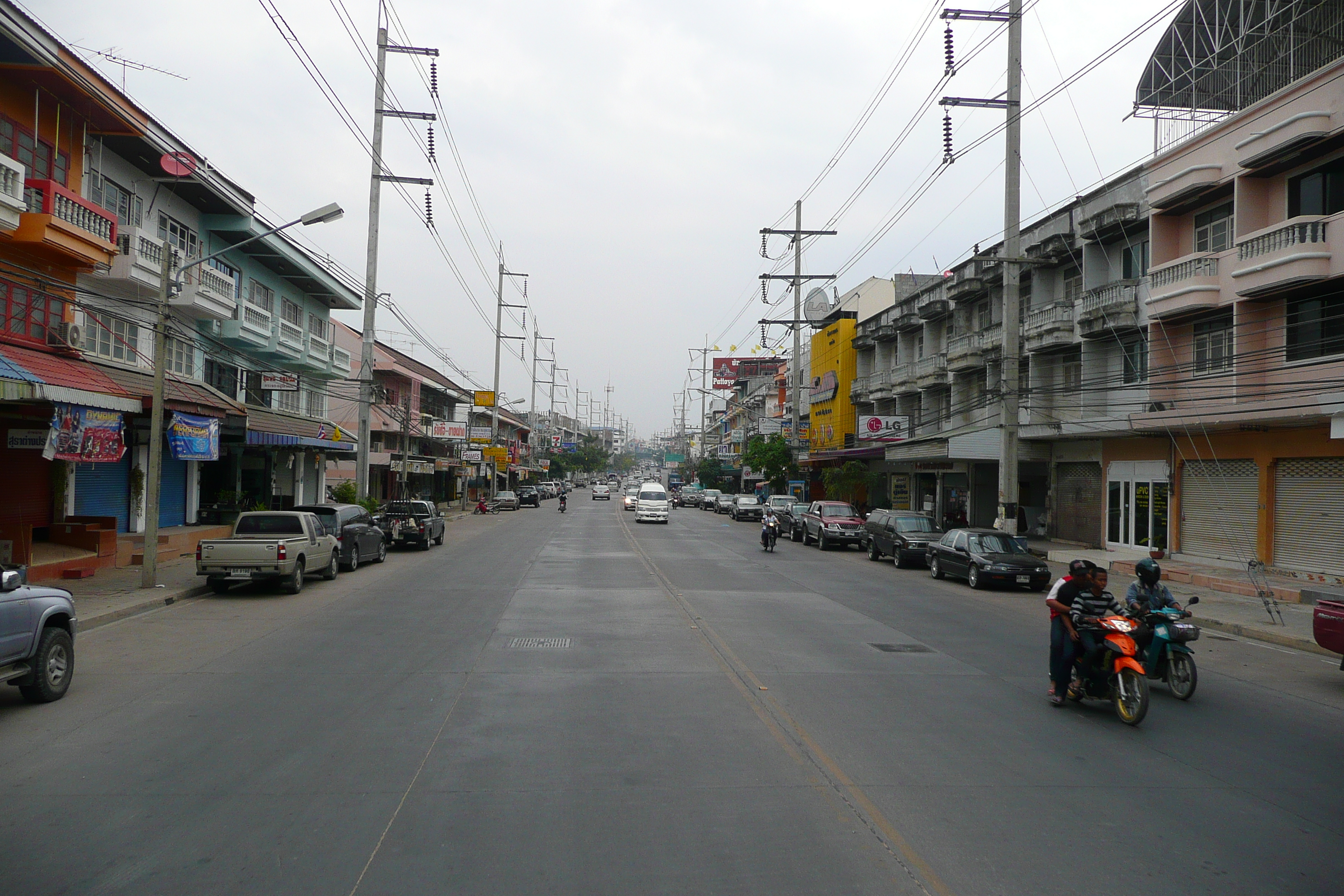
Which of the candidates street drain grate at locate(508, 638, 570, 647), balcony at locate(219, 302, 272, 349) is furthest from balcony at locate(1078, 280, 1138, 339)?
balcony at locate(219, 302, 272, 349)

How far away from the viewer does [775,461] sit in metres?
57.8

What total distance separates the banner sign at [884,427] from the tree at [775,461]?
12643mm

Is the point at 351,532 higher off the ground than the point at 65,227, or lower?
lower

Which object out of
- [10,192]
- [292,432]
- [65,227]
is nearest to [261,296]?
[292,432]

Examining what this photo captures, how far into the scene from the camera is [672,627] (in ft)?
45.1

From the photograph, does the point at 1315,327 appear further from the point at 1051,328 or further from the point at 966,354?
the point at 966,354

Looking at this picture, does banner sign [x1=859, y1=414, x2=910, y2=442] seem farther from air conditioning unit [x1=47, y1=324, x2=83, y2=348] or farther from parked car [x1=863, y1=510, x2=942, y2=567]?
air conditioning unit [x1=47, y1=324, x2=83, y2=348]

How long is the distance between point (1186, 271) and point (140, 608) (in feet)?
80.9

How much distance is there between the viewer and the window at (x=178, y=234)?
1007 inches

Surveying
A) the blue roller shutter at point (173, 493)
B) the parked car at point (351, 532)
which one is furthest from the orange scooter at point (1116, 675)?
the blue roller shutter at point (173, 493)

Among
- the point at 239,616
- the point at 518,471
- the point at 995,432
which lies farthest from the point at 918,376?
the point at 518,471

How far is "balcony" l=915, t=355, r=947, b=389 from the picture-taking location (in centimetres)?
4125

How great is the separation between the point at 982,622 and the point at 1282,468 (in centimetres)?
1128

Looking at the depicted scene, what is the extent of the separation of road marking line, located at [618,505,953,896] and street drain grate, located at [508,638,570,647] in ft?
6.54
